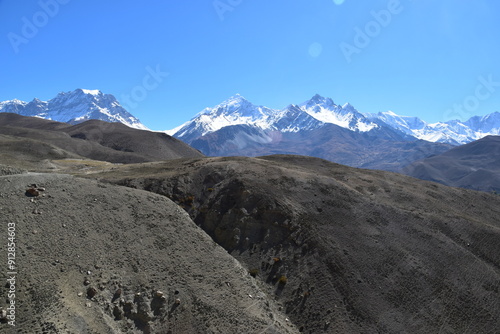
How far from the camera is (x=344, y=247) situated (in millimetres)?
30953

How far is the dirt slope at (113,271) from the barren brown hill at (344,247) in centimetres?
391

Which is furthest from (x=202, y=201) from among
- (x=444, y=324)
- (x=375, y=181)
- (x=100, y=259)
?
(x=375, y=181)

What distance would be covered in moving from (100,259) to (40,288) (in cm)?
384

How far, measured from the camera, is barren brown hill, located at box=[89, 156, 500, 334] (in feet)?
84.8

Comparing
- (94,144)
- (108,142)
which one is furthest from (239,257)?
(108,142)

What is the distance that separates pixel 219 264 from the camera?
24125 millimetres

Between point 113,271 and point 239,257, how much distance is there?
1183cm

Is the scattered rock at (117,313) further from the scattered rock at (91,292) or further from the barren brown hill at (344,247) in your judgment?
the barren brown hill at (344,247)

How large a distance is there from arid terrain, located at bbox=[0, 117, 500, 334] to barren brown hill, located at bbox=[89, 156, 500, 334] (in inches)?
4.8

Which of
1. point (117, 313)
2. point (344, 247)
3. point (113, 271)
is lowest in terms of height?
point (117, 313)

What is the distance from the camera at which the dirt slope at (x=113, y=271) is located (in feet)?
54.1

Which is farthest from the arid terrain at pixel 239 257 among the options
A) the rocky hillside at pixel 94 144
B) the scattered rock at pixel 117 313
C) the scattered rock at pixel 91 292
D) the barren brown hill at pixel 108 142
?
the barren brown hill at pixel 108 142

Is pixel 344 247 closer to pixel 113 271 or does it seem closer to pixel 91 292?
pixel 113 271

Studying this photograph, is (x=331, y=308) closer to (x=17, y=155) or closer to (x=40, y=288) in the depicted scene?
(x=40, y=288)
